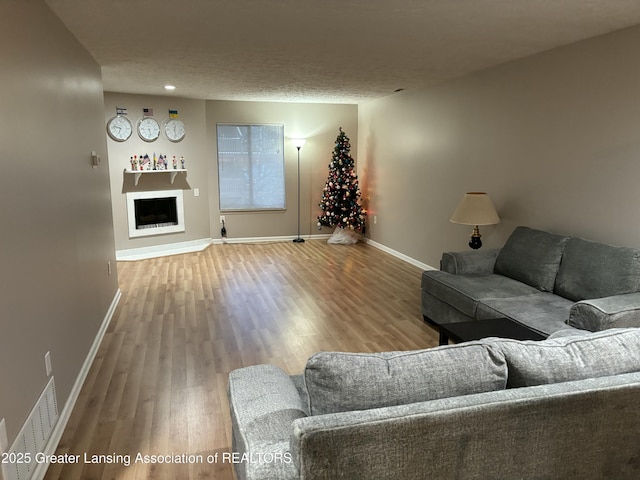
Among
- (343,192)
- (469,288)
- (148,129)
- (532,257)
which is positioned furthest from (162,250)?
(532,257)

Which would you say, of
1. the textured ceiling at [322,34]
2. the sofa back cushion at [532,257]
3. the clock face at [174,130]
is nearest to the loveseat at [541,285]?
the sofa back cushion at [532,257]

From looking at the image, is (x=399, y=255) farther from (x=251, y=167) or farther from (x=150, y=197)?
(x=150, y=197)

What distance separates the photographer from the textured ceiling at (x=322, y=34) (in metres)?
2.92

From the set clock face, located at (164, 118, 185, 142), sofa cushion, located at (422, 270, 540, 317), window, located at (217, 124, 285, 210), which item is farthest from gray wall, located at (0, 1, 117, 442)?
window, located at (217, 124, 285, 210)

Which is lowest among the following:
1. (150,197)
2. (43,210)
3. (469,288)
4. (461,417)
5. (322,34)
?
(469,288)

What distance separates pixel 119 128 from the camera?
23.4 feet

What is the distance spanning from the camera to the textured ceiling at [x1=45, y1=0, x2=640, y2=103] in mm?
2924

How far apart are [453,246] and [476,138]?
1358 mm

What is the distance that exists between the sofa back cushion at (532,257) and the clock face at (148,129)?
5.64m

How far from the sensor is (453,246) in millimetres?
5855

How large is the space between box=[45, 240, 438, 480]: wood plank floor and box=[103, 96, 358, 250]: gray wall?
96cm

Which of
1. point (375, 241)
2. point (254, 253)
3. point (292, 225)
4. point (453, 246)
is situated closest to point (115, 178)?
point (254, 253)

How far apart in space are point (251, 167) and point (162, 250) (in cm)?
217

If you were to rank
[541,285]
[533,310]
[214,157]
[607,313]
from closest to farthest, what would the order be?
[607,313], [533,310], [541,285], [214,157]
